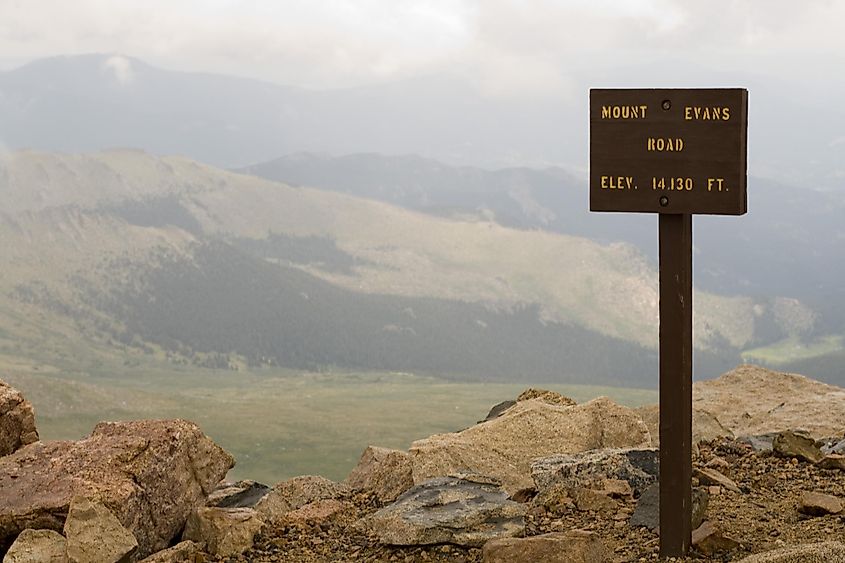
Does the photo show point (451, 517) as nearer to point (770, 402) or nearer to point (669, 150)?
point (669, 150)

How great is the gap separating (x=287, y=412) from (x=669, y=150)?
346 feet

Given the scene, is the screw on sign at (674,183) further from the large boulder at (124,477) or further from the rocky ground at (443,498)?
the large boulder at (124,477)

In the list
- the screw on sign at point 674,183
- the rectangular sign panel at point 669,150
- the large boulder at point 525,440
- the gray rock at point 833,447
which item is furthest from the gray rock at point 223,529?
the gray rock at point 833,447

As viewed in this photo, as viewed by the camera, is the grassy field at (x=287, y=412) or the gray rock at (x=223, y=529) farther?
the grassy field at (x=287, y=412)

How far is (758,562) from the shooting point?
10.8 meters

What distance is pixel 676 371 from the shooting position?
461 inches

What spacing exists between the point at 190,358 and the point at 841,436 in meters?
156

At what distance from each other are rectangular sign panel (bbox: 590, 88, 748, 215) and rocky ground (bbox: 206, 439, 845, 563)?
3.71 metres

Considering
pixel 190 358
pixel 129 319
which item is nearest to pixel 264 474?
pixel 190 358

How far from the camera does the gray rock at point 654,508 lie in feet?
41.3

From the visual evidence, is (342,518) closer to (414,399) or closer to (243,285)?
(414,399)

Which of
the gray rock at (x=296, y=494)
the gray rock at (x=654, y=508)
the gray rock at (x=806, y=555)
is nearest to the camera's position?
the gray rock at (x=806, y=555)

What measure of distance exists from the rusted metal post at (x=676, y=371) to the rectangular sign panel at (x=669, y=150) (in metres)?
0.35

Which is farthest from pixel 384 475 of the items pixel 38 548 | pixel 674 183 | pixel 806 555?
pixel 806 555
